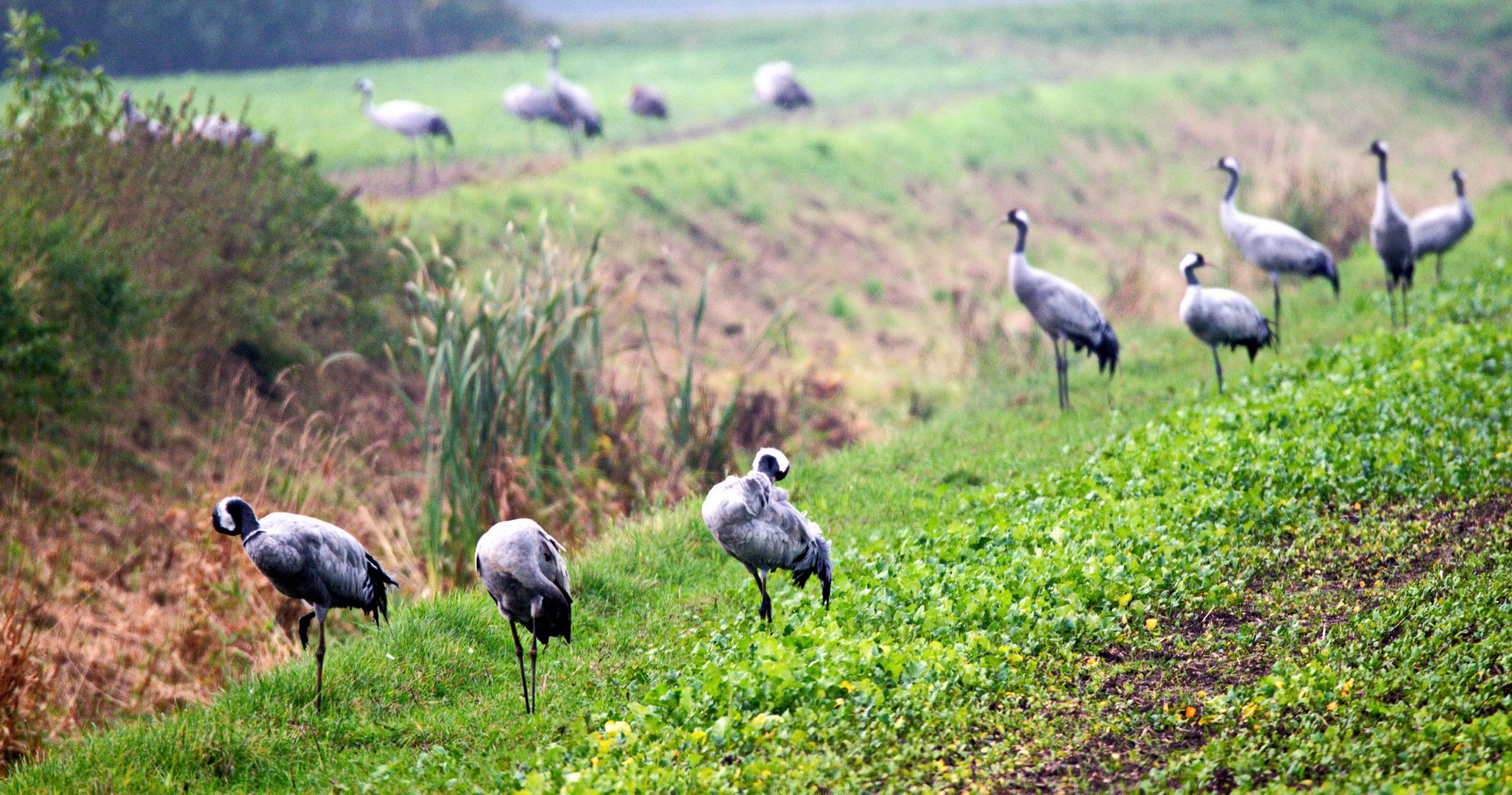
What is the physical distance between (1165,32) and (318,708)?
4470 cm

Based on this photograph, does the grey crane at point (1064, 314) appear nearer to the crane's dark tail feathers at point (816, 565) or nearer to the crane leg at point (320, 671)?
the crane's dark tail feathers at point (816, 565)

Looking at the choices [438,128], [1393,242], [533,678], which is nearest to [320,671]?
[533,678]

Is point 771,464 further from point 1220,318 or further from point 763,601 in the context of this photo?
point 1220,318

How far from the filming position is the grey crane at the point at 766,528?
6840mm

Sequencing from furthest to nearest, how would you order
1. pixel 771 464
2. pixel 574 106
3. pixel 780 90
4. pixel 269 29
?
pixel 269 29 → pixel 780 90 → pixel 574 106 → pixel 771 464

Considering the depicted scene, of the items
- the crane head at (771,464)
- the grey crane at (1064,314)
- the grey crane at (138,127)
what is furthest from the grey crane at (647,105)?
the crane head at (771,464)

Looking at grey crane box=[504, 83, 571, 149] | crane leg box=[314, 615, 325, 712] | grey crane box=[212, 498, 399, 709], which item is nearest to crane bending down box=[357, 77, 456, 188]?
grey crane box=[504, 83, 571, 149]

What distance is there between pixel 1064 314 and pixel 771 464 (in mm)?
5924

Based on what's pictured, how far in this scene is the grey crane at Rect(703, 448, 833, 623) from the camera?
684 centimetres

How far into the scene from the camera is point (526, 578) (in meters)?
6.41

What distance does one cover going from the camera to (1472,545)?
730cm

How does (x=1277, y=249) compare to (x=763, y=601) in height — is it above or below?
above

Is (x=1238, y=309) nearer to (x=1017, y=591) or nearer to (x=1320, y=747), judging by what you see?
(x=1017, y=591)

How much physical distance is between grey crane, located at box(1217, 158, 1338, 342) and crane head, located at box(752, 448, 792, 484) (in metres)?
8.32
